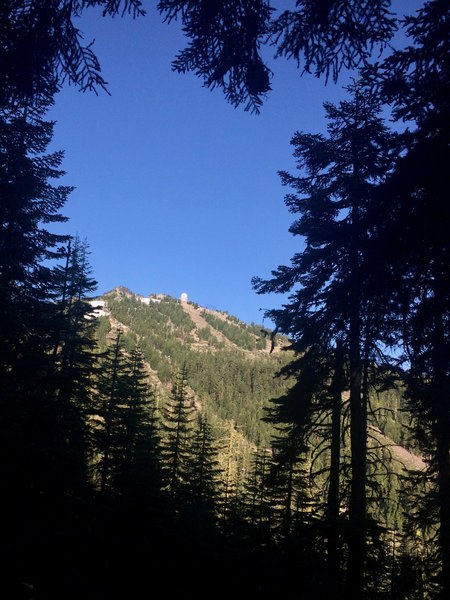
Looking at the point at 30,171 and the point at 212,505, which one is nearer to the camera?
the point at 30,171

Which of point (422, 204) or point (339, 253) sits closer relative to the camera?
point (422, 204)

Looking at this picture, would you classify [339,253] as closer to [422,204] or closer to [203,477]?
[422,204]

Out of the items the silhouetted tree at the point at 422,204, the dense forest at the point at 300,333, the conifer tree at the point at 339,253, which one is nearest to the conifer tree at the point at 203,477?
the dense forest at the point at 300,333

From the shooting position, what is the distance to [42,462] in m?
4.58

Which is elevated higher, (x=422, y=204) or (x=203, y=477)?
(x=422, y=204)

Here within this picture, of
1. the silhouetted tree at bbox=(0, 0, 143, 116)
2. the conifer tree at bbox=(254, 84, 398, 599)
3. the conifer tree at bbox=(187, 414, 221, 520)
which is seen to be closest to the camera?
the silhouetted tree at bbox=(0, 0, 143, 116)

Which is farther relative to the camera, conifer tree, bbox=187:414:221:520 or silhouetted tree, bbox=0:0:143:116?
conifer tree, bbox=187:414:221:520

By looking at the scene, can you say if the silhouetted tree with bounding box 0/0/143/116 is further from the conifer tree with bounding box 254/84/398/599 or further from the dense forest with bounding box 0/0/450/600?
the conifer tree with bounding box 254/84/398/599

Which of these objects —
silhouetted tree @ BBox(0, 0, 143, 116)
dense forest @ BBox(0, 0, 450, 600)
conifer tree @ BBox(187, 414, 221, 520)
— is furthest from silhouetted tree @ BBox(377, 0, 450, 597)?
conifer tree @ BBox(187, 414, 221, 520)

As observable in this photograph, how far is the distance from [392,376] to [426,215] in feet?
21.6

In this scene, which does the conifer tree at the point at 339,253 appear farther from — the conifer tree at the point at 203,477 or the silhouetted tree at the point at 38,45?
the conifer tree at the point at 203,477

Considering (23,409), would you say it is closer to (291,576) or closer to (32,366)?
(32,366)

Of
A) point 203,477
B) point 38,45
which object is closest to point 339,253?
point 38,45

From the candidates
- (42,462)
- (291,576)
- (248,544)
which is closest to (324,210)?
(42,462)
